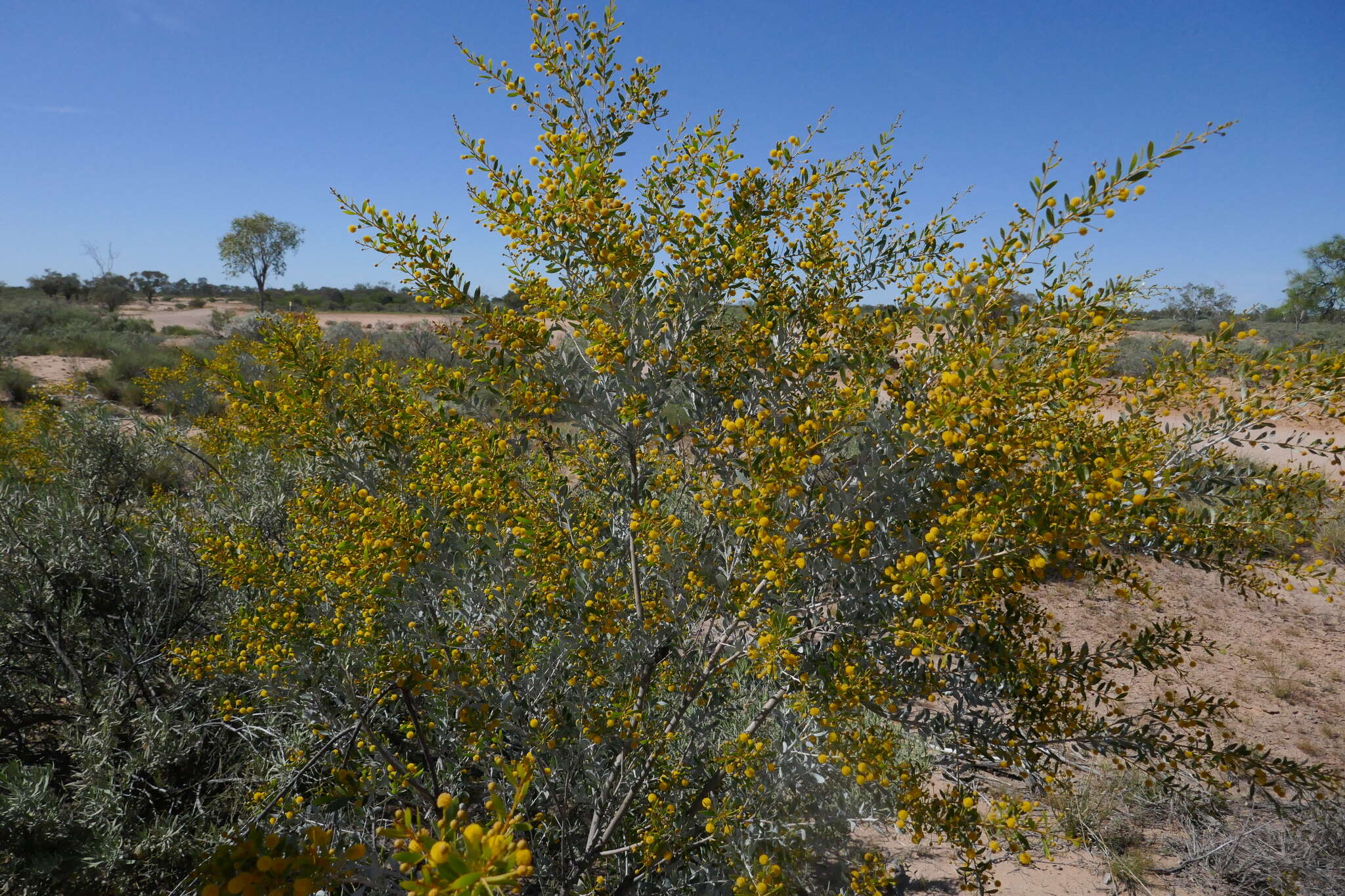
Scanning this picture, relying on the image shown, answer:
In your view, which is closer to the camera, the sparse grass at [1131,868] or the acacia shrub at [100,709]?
the acacia shrub at [100,709]

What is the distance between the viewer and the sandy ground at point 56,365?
15.5m

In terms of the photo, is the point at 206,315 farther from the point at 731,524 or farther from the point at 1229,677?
the point at 1229,677

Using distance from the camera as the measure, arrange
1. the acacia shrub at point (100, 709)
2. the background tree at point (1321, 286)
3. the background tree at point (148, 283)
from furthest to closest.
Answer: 1. the background tree at point (148, 283)
2. the background tree at point (1321, 286)
3. the acacia shrub at point (100, 709)

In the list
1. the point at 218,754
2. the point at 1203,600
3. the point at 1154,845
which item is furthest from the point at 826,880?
the point at 1203,600

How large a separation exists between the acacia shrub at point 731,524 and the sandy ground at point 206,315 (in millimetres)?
32764

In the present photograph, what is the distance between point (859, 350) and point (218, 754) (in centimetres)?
390

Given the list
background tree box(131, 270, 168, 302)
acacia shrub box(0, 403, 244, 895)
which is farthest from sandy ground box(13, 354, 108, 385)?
background tree box(131, 270, 168, 302)

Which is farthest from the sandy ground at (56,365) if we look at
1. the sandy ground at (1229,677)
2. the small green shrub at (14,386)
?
the sandy ground at (1229,677)

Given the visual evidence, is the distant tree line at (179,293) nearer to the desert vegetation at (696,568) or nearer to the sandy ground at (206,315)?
the sandy ground at (206,315)

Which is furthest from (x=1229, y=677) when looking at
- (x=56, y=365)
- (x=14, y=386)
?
(x=56, y=365)

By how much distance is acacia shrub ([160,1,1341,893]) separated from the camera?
173 centimetres

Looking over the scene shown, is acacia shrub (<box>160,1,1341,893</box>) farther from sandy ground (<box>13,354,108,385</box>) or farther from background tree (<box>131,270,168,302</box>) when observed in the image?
background tree (<box>131,270,168,302</box>)

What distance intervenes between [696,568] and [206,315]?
48.6 m

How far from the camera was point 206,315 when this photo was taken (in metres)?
39.5
